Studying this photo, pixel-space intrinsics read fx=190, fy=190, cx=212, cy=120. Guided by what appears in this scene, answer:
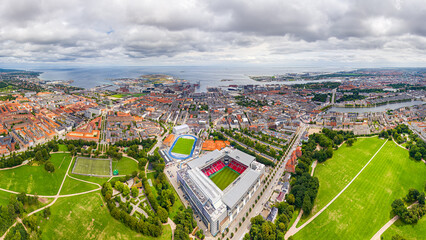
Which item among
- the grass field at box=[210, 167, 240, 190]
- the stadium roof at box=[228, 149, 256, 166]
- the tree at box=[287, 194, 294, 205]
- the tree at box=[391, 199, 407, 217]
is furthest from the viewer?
the stadium roof at box=[228, 149, 256, 166]

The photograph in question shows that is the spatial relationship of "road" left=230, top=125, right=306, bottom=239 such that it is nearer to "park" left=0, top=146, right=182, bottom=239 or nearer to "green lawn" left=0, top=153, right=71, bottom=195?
"park" left=0, top=146, right=182, bottom=239

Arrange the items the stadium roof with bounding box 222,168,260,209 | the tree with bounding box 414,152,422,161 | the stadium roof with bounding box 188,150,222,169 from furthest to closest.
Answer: the tree with bounding box 414,152,422,161, the stadium roof with bounding box 188,150,222,169, the stadium roof with bounding box 222,168,260,209

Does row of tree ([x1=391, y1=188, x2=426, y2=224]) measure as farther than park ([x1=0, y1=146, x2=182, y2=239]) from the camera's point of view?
Yes

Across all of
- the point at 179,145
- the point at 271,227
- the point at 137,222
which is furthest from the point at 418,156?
the point at 137,222

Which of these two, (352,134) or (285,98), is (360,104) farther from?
(352,134)

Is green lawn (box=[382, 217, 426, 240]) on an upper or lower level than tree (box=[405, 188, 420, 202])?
lower

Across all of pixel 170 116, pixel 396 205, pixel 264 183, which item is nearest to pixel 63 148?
pixel 170 116

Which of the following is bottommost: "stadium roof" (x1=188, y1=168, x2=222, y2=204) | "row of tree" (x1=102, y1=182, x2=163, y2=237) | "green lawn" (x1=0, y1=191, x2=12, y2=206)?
"row of tree" (x1=102, y1=182, x2=163, y2=237)

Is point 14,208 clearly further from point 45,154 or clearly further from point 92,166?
point 45,154

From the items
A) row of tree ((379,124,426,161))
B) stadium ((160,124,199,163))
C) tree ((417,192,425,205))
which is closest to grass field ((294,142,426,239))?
row of tree ((379,124,426,161))
